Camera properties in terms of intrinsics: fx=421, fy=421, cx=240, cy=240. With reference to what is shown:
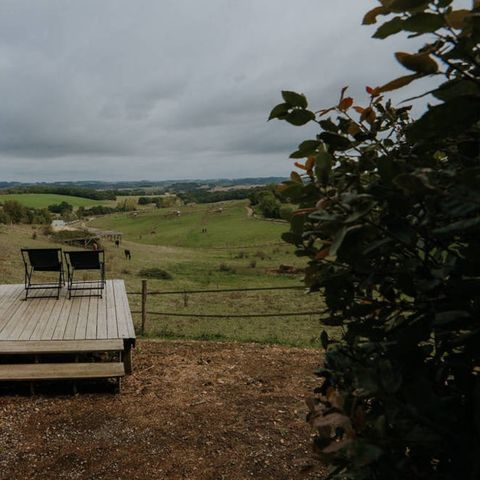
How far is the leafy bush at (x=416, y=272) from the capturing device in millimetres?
791

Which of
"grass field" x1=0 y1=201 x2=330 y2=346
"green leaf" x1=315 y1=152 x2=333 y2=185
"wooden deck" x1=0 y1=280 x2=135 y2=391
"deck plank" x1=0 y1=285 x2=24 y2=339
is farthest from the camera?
"grass field" x1=0 y1=201 x2=330 y2=346

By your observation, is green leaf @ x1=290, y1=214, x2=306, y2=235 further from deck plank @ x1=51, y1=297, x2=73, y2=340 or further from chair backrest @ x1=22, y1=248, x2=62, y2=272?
chair backrest @ x1=22, y1=248, x2=62, y2=272

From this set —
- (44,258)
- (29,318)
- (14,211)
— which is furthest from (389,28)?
(14,211)

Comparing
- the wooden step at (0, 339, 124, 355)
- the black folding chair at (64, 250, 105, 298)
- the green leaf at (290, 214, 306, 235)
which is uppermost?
the green leaf at (290, 214, 306, 235)

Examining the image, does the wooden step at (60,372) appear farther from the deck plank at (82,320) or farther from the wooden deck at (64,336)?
the deck plank at (82,320)

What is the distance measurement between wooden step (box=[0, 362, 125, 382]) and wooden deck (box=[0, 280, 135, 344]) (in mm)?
403

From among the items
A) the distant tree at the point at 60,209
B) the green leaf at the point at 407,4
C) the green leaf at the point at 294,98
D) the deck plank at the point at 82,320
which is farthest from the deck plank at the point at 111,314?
the distant tree at the point at 60,209

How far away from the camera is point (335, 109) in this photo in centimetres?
136

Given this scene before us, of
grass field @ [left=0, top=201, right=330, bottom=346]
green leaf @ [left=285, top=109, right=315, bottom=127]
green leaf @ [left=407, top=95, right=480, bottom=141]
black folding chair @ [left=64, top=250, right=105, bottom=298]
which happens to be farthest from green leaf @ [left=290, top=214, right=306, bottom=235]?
black folding chair @ [left=64, top=250, right=105, bottom=298]

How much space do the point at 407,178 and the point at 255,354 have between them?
6.18 metres

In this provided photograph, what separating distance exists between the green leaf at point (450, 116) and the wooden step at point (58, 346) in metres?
4.96

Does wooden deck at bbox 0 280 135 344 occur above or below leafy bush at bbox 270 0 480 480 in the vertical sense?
below

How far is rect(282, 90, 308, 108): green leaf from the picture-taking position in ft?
3.73

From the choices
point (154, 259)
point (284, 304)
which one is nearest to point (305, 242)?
point (284, 304)
